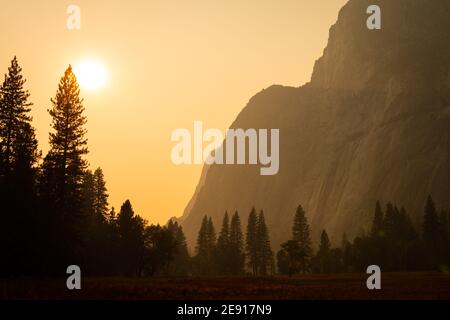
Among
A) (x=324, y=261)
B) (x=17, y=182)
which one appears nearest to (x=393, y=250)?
(x=324, y=261)

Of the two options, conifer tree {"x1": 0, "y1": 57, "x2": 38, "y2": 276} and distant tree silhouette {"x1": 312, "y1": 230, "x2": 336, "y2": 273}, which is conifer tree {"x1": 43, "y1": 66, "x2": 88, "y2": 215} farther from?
distant tree silhouette {"x1": 312, "y1": 230, "x2": 336, "y2": 273}

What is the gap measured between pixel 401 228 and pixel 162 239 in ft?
191

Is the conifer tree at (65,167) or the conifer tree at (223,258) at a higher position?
the conifer tree at (65,167)

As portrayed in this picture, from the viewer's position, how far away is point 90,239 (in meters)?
54.9

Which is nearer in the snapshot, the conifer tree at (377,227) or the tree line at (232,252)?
the conifer tree at (377,227)

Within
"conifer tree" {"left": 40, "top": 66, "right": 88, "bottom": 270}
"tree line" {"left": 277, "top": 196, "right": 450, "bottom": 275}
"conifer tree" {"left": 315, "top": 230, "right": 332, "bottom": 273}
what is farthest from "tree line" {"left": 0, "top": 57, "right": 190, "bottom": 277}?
"conifer tree" {"left": 315, "top": 230, "right": 332, "bottom": 273}

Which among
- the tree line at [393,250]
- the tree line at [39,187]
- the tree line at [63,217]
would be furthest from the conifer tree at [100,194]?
the tree line at [393,250]

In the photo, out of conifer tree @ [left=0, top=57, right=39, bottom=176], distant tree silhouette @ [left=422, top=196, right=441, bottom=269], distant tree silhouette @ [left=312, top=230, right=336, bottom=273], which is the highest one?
conifer tree @ [left=0, top=57, right=39, bottom=176]

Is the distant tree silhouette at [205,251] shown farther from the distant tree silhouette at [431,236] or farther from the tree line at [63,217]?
the distant tree silhouette at [431,236]

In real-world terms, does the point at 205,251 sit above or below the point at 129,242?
below

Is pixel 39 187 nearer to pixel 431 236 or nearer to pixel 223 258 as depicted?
pixel 223 258

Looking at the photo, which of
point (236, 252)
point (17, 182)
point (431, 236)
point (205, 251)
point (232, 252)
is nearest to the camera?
point (17, 182)
